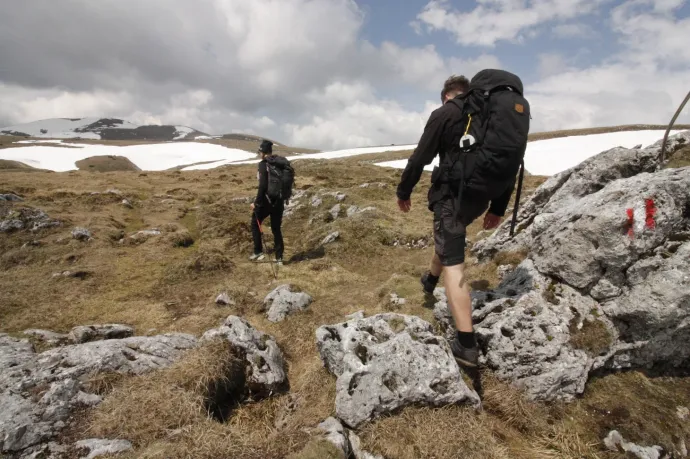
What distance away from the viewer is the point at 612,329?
586 cm

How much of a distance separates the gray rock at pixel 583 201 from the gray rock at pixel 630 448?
290cm

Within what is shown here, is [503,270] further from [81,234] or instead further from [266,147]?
[81,234]

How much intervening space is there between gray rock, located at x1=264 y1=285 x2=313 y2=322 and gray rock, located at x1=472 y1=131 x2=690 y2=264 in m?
5.56

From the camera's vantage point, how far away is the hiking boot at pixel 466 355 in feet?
17.6

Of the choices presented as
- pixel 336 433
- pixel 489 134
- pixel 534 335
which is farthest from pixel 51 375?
pixel 534 335

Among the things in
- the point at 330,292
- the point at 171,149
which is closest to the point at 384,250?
the point at 330,292

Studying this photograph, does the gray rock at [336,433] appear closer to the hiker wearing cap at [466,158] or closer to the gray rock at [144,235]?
the hiker wearing cap at [466,158]

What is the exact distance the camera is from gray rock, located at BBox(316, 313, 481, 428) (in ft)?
15.4

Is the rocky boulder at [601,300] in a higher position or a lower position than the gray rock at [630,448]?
higher

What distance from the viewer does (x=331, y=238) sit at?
15531 millimetres

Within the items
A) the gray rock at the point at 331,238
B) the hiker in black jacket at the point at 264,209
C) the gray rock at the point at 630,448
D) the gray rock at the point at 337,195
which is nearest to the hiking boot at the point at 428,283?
the gray rock at the point at 630,448

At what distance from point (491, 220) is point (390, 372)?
3446 millimetres

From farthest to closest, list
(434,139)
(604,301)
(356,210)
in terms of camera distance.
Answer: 1. (356,210)
2. (604,301)
3. (434,139)

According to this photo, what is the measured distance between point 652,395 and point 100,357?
8.56 meters
